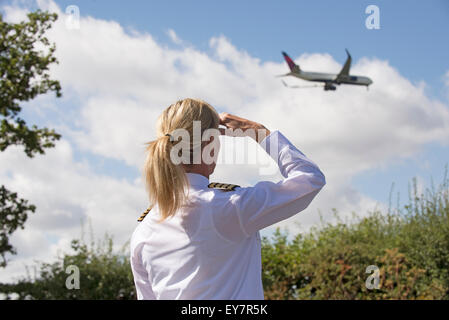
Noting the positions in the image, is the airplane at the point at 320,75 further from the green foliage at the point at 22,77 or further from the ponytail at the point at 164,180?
the ponytail at the point at 164,180

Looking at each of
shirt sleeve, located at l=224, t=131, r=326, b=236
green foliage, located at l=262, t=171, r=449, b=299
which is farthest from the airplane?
shirt sleeve, located at l=224, t=131, r=326, b=236

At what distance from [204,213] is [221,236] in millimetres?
107

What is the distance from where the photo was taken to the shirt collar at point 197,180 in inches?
79.7

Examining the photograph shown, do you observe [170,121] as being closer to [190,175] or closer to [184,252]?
[190,175]

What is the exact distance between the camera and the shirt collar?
203 centimetres

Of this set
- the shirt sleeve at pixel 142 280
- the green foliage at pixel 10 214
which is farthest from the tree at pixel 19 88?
the shirt sleeve at pixel 142 280

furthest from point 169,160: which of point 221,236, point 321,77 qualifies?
point 321,77

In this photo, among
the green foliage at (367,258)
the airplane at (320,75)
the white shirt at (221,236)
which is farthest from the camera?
the airplane at (320,75)

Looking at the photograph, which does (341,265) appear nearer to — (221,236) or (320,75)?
(221,236)

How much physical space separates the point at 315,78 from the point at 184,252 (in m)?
22.7

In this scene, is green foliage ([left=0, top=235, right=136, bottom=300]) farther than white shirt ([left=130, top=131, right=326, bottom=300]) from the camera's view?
Yes

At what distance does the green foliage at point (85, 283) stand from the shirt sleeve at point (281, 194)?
8204 millimetres

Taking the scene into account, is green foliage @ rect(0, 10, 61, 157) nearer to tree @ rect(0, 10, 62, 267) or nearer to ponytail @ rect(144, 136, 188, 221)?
tree @ rect(0, 10, 62, 267)
